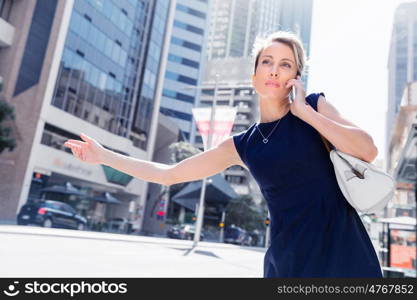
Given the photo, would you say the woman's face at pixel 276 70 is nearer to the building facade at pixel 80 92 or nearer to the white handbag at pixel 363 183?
the white handbag at pixel 363 183

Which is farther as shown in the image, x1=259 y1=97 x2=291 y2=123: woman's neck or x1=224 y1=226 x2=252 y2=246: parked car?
x1=224 y1=226 x2=252 y2=246: parked car

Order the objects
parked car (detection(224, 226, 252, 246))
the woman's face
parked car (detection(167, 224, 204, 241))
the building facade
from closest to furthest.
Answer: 1. the woman's face
2. the building facade
3. parked car (detection(167, 224, 204, 241))
4. parked car (detection(224, 226, 252, 246))

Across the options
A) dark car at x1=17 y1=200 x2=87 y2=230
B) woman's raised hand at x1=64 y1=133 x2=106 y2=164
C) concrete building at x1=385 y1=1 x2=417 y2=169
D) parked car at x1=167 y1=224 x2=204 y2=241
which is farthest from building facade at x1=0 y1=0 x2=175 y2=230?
concrete building at x1=385 y1=1 x2=417 y2=169

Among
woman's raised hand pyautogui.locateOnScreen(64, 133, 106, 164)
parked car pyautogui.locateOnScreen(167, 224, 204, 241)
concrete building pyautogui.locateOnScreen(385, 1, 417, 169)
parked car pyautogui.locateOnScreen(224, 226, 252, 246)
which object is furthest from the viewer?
concrete building pyautogui.locateOnScreen(385, 1, 417, 169)

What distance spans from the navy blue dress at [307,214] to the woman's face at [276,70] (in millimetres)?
121

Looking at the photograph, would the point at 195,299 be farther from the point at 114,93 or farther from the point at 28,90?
the point at 114,93

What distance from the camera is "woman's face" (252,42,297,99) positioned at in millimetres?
1580

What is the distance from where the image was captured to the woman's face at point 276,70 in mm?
1580

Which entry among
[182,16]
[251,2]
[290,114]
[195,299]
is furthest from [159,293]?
[251,2]

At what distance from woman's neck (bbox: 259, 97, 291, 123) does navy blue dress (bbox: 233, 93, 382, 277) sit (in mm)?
102

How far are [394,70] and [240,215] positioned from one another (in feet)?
296

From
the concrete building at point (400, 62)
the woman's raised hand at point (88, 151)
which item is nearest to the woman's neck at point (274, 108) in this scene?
the woman's raised hand at point (88, 151)

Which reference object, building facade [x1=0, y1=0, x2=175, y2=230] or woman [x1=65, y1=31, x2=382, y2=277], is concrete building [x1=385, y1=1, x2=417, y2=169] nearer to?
building facade [x1=0, y1=0, x2=175, y2=230]

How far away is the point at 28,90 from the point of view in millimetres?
25344
